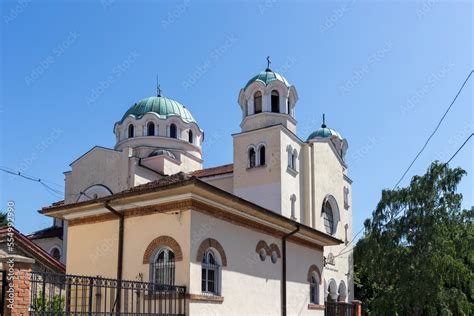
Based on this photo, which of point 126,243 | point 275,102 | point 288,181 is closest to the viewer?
point 126,243

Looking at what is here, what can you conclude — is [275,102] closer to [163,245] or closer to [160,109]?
[160,109]

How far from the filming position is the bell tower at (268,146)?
1158 inches

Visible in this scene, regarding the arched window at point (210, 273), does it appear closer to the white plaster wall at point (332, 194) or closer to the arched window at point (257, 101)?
the arched window at point (257, 101)

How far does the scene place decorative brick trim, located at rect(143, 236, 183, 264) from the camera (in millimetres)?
12422

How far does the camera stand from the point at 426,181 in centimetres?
2866

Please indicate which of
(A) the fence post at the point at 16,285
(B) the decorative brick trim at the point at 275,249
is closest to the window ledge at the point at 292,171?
(B) the decorative brick trim at the point at 275,249

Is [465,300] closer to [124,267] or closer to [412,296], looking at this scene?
[412,296]

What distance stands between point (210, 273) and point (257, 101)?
1910 cm

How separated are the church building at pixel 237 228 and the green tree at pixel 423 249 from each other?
3701mm

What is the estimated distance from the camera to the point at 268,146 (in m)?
29.9

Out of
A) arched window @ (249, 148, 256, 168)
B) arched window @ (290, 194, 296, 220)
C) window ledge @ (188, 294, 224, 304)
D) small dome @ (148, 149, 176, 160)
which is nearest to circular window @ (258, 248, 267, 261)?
window ledge @ (188, 294, 224, 304)

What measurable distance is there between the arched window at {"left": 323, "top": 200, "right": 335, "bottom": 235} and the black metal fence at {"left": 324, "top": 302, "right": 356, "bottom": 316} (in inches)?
485

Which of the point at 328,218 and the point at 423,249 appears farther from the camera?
the point at 328,218

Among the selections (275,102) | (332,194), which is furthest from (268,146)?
(332,194)
